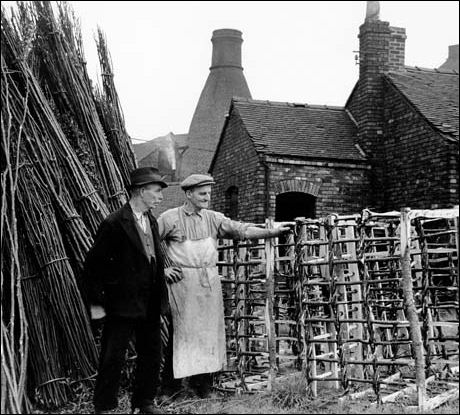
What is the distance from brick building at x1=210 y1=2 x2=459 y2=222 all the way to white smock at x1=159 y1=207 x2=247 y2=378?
8.18m

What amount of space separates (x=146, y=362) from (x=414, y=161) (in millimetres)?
9794

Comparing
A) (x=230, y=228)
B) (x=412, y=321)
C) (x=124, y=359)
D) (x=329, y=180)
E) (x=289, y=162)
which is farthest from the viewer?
(x=329, y=180)

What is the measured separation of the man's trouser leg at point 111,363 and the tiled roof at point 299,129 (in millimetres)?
9349

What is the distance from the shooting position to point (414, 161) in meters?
13.4

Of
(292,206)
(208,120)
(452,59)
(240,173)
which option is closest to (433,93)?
(292,206)

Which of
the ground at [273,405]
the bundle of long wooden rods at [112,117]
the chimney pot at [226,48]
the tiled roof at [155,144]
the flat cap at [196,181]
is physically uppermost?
the chimney pot at [226,48]

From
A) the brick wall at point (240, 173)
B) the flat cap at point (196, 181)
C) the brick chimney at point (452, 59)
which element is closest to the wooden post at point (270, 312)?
the flat cap at point (196, 181)

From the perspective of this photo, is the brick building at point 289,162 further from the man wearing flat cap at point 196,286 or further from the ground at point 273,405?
the ground at point 273,405

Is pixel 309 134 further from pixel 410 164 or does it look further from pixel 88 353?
pixel 88 353

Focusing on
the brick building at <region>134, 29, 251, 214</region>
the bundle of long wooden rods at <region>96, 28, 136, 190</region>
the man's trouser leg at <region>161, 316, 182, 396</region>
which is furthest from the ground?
the brick building at <region>134, 29, 251, 214</region>

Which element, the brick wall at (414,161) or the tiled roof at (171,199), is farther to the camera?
the tiled roof at (171,199)

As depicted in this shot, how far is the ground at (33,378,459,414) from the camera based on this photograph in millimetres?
4809

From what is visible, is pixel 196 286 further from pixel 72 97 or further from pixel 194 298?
pixel 72 97

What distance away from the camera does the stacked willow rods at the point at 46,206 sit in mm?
4961
